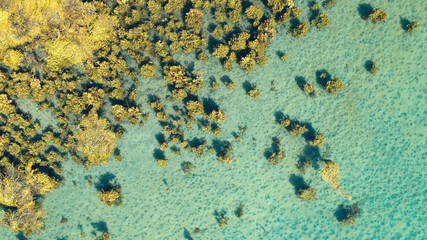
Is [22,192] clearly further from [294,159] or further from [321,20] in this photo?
[321,20]

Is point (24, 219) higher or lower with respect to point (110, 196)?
lower

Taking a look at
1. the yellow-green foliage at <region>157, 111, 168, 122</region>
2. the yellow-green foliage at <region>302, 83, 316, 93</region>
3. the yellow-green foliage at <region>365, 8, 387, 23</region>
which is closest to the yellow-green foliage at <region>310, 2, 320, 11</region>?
the yellow-green foliage at <region>365, 8, 387, 23</region>

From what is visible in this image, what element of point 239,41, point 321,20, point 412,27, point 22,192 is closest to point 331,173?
point 321,20

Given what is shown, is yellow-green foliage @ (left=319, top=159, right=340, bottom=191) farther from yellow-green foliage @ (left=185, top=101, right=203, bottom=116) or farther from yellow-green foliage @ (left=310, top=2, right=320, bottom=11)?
yellow-green foliage @ (left=310, top=2, right=320, bottom=11)

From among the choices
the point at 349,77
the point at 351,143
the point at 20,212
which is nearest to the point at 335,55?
the point at 349,77

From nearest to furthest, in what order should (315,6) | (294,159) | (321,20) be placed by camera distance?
(321,20)
(315,6)
(294,159)

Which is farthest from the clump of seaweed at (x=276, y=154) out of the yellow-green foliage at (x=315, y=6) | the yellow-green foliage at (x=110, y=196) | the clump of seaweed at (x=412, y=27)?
the clump of seaweed at (x=412, y=27)
